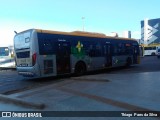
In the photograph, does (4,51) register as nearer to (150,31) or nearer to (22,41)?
(22,41)

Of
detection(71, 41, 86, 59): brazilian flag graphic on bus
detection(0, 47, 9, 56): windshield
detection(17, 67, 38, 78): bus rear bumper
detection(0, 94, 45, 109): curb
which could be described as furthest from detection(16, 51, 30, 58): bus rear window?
detection(0, 47, 9, 56): windshield

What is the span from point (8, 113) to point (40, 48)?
773 centimetres

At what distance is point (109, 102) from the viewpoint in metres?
8.04

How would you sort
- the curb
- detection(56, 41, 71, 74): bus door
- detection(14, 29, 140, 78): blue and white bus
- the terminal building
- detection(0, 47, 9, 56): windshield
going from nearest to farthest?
the curb, detection(14, 29, 140, 78): blue and white bus, detection(56, 41, 71, 74): bus door, detection(0, 47, 9, 56): windshield, the terminal building

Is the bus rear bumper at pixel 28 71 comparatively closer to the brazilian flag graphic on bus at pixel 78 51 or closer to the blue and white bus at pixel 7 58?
the brazilian flag graphic on bus at pixel 78 51

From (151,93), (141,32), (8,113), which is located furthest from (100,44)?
(141,32)

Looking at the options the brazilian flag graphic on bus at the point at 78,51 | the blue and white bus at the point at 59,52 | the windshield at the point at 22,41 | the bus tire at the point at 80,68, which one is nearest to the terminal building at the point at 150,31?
the blue and white bus at the point at 59,52

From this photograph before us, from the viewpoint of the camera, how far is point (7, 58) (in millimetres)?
29375

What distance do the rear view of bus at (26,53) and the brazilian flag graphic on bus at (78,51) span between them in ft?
10.1

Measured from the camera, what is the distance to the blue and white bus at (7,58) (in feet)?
94.3

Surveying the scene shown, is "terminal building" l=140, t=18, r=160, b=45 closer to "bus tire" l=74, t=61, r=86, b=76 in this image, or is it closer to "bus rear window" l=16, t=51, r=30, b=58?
"bus tire" l=74, t=61, r=86, b=76

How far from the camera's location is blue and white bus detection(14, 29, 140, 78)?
48.2ft

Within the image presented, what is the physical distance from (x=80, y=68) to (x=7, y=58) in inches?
566

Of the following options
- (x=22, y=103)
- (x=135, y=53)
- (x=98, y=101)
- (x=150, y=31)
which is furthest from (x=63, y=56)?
(x=150, y=31)
